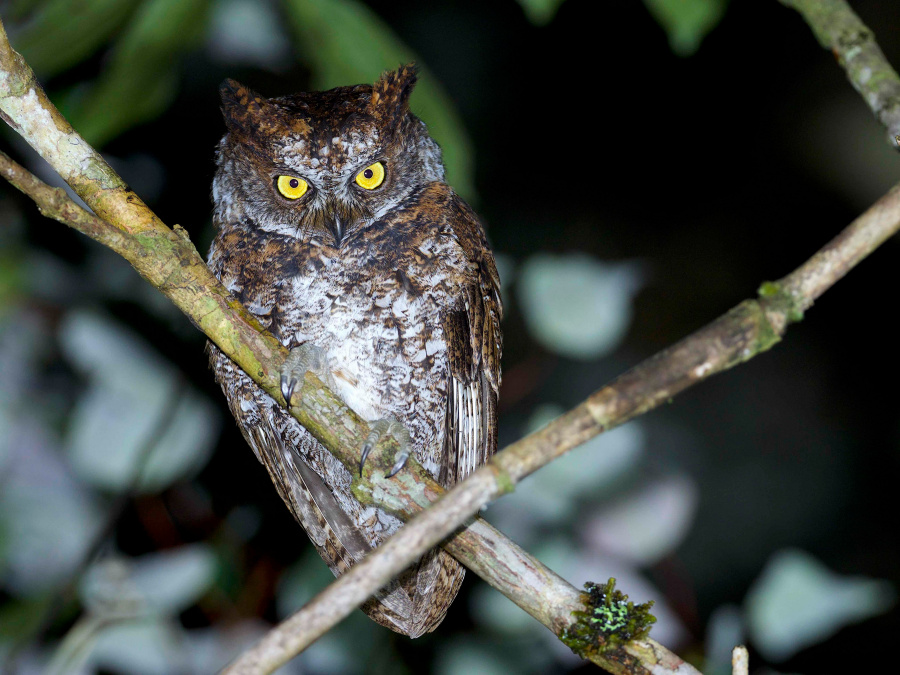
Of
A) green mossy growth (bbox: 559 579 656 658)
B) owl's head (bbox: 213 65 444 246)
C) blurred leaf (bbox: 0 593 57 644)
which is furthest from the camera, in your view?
blurred leaf (bbox: 0 593 57 644)

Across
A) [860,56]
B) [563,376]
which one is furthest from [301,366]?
[563,376]

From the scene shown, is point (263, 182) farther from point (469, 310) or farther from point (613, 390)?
point (613, 390)

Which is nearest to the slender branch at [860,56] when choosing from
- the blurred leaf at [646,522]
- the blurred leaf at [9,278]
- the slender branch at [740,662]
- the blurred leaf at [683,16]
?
the blurred leaf at [683,16]

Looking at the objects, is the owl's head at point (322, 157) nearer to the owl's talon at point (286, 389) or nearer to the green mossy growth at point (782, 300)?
the owl's talon at point (286, 389)

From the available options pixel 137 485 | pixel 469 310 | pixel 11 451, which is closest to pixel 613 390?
pixel 469 310

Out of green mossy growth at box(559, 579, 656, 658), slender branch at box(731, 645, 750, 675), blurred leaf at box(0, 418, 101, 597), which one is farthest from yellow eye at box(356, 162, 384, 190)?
blurred leaf at box(0, 418, 101, 597)

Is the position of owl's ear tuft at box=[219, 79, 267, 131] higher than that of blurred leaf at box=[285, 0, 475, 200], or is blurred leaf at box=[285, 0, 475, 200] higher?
blurred leaf at box=[285, 0, 475, 200]

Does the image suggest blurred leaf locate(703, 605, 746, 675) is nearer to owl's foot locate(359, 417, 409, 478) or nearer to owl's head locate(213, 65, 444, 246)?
owl's foot locate(359, 417, 409, 478)
